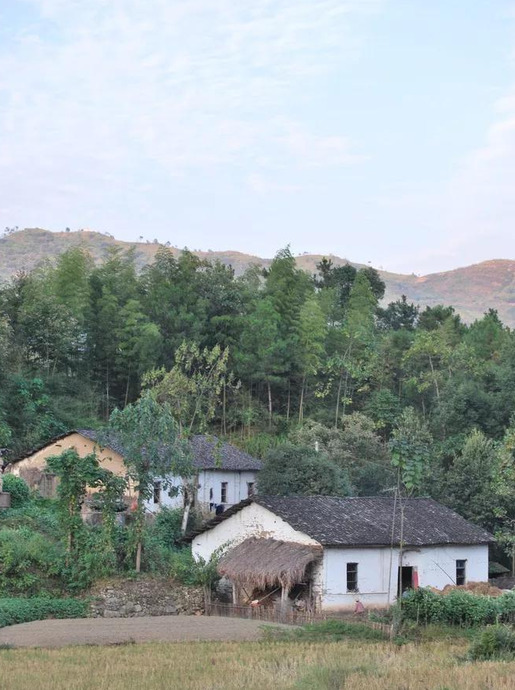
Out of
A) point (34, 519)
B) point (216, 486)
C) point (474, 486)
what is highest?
point (474, 486)

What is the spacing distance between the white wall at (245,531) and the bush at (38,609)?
601 centimetres

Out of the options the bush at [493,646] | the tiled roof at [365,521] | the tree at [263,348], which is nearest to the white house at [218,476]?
the tree at [263,348]

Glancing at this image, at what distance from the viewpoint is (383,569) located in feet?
116

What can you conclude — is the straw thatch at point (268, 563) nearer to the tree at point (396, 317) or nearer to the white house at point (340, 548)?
the white house at point (340, 548)

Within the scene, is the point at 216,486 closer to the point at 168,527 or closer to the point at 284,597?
the point at 168,527

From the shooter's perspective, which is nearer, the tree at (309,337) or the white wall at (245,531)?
the white wall at (245,531)

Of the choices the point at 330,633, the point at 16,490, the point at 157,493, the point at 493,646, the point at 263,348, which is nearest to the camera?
the point at 493,646

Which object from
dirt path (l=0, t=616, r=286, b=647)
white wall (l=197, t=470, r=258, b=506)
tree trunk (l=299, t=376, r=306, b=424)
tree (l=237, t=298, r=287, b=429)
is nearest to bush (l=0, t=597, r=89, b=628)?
dirt path (l=0, t=616, r=286, b=647)

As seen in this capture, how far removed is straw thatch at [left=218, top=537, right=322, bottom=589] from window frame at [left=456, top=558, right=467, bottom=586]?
607cm

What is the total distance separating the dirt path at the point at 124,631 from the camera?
2716 centimetres

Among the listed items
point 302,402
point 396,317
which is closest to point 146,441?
point 302,402

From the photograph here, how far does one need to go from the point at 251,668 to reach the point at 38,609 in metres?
10.1

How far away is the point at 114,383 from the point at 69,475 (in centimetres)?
2565

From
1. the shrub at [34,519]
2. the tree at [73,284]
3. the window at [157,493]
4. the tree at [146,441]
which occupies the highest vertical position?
the tree at [73,284]
